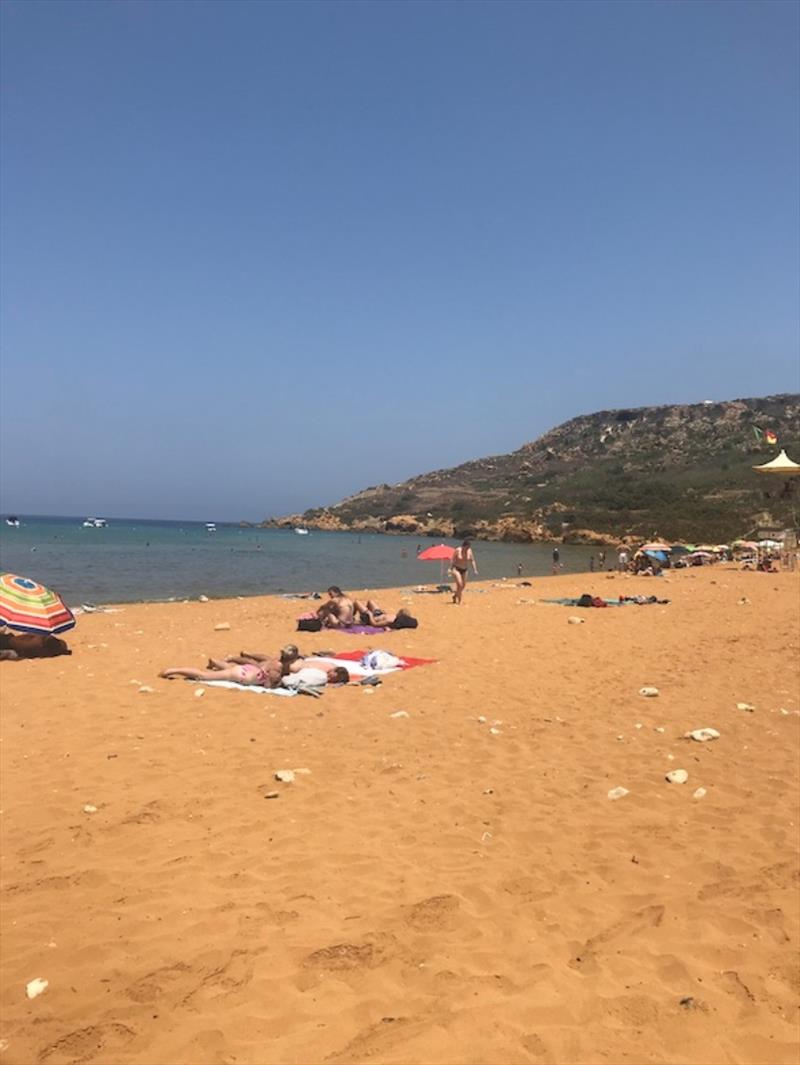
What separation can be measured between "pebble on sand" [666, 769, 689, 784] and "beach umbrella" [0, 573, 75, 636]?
9808 mm

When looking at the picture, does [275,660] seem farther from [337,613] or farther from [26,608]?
[337,613]

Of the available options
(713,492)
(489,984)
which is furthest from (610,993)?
(713,492)

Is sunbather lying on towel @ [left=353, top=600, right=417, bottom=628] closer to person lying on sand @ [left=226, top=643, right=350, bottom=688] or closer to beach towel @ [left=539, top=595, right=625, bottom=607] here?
person lying on sand @ [left=226, top=643, right=350, bottom=688]

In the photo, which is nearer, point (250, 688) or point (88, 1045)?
point (88, 1045)

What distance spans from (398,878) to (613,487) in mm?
87615

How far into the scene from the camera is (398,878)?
435 centimetres

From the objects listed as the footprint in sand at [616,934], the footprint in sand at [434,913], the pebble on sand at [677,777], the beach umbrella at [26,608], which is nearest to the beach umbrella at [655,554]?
the beach umbrella at [26,608]

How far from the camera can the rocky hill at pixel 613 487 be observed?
221 ft

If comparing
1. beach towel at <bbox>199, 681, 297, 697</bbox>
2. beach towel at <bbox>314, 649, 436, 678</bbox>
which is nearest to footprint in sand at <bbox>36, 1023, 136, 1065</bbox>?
beach towel at <bbox>199, 681, 297, 697</bbox>

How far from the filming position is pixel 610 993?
130 inches

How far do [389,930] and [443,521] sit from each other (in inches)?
3698

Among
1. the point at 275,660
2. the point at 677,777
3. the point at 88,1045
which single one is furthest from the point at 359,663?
the point at 88,1045

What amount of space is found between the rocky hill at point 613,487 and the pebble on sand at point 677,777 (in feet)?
147

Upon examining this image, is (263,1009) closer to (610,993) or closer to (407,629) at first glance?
(610,993)
